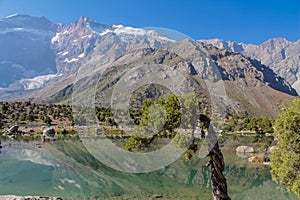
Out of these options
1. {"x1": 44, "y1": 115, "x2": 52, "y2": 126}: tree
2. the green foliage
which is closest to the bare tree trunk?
the green foliage

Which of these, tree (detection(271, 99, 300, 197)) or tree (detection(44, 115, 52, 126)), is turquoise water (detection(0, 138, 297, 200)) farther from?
tree (detection(44, 115, 52, 126))

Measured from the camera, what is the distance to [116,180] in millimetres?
40125

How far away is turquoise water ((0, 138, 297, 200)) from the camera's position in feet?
113

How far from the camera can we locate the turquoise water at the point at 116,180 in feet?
113

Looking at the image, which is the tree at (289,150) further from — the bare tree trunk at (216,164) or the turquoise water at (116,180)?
the turquoise water at (116,180)

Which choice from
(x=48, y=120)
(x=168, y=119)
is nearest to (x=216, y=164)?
(x=168, y=119)

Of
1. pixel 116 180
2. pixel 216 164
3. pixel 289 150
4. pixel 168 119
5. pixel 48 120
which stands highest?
pixel 168 119

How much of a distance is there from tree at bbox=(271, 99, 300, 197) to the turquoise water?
11.9 m

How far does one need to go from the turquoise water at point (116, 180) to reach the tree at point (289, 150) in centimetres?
1192

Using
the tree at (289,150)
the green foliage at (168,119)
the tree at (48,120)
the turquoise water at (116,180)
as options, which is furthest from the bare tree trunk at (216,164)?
the tree at (48,120)

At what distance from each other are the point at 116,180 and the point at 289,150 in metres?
24.0

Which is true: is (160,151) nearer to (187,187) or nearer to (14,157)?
(187,187)

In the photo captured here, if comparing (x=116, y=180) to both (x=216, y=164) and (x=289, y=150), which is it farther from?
(x=216, y=164)

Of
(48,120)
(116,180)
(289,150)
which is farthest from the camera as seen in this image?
(48,120)
